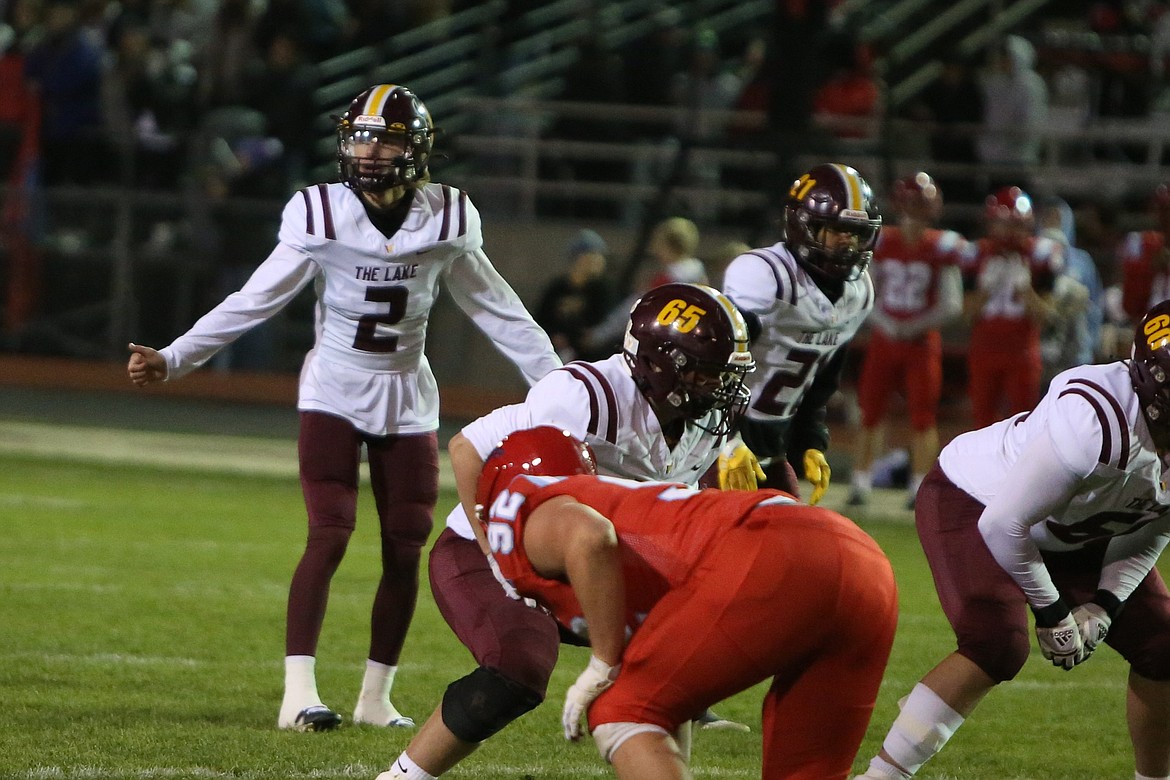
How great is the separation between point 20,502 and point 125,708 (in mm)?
4165

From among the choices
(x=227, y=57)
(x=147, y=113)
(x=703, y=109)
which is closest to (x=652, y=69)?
(x=703, y=109)

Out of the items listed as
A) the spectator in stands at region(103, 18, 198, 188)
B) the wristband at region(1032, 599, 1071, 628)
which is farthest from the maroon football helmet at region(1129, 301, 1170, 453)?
the spectator in stands at region(103, 18, 198, 188)

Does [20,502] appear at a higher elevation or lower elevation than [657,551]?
lower

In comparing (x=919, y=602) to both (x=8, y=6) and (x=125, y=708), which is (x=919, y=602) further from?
(x=8, y=6)

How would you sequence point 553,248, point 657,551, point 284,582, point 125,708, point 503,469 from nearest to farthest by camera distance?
point 657,551, point 503,469, point 125,708, point 284,582, point 553,248

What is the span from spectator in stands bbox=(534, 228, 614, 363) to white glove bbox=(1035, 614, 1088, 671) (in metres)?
7.70

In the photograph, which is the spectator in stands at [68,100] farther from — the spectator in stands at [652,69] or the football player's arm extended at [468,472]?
the football player's arm extended at [468,472]

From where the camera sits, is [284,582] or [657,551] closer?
[657,551]

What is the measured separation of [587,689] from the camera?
10.6ft

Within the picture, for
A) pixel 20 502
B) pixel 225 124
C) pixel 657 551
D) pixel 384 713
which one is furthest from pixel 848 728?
pixel 225 124

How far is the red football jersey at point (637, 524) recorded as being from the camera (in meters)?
3.25

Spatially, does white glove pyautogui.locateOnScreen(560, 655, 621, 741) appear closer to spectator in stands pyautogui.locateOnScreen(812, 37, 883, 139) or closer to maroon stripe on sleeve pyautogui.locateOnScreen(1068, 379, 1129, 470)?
maroon stripe on sleeve pyautogui.locateOnScreen(1068, 379, 1129, 470)

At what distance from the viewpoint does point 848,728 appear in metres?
3.36

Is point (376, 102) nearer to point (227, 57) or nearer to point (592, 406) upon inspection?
point (592, 406)
